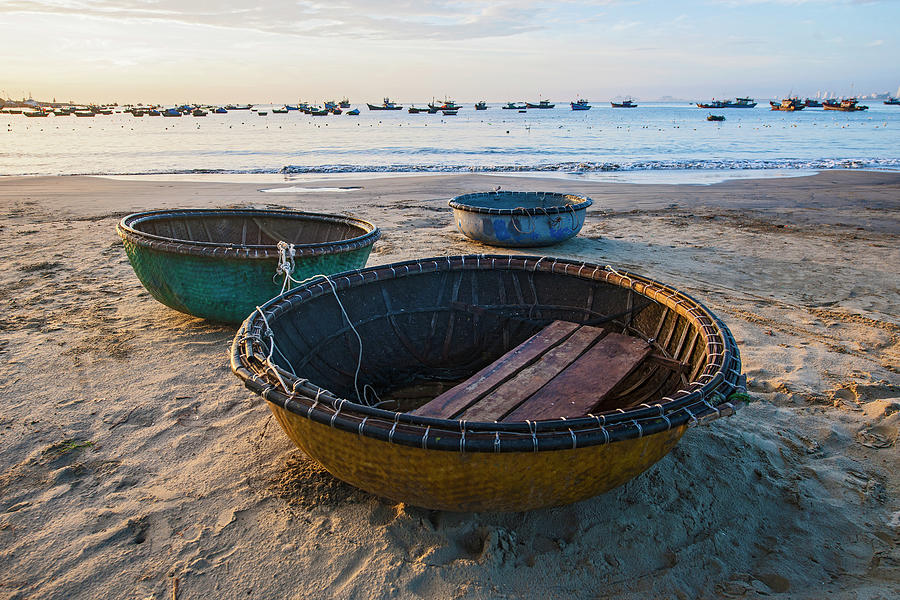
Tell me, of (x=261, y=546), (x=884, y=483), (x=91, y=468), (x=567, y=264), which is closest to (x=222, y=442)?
(x=91, y=468)

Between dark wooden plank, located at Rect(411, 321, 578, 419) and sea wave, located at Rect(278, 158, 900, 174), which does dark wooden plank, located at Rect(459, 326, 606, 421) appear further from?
sea wave, located at Rect(278, 158, 900, 174)

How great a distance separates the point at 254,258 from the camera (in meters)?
3.60

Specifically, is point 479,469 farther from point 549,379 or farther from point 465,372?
point 465,372

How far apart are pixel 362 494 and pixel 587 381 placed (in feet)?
3.94

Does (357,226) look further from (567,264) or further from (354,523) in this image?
(354,523)

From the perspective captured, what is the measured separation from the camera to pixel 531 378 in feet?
8.63

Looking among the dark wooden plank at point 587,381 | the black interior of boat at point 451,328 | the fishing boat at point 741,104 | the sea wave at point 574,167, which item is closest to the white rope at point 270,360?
the black interior of boat at point 451,328

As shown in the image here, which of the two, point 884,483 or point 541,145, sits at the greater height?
point 541,145

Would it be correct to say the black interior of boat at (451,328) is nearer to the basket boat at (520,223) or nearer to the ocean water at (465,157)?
the basket boat at (520,223)

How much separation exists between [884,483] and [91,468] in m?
3.69

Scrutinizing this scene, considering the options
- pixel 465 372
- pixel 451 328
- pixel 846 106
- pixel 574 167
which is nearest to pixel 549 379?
pixel 465 372

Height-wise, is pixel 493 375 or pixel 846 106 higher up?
pixel 846 106

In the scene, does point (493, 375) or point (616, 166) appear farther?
point (616, 166)

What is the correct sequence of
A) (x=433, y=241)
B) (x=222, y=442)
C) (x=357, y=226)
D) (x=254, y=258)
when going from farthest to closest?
(x=433, y=241) < (x=357, y=226) < (x=254, y=258) < (x=222, y=442)
